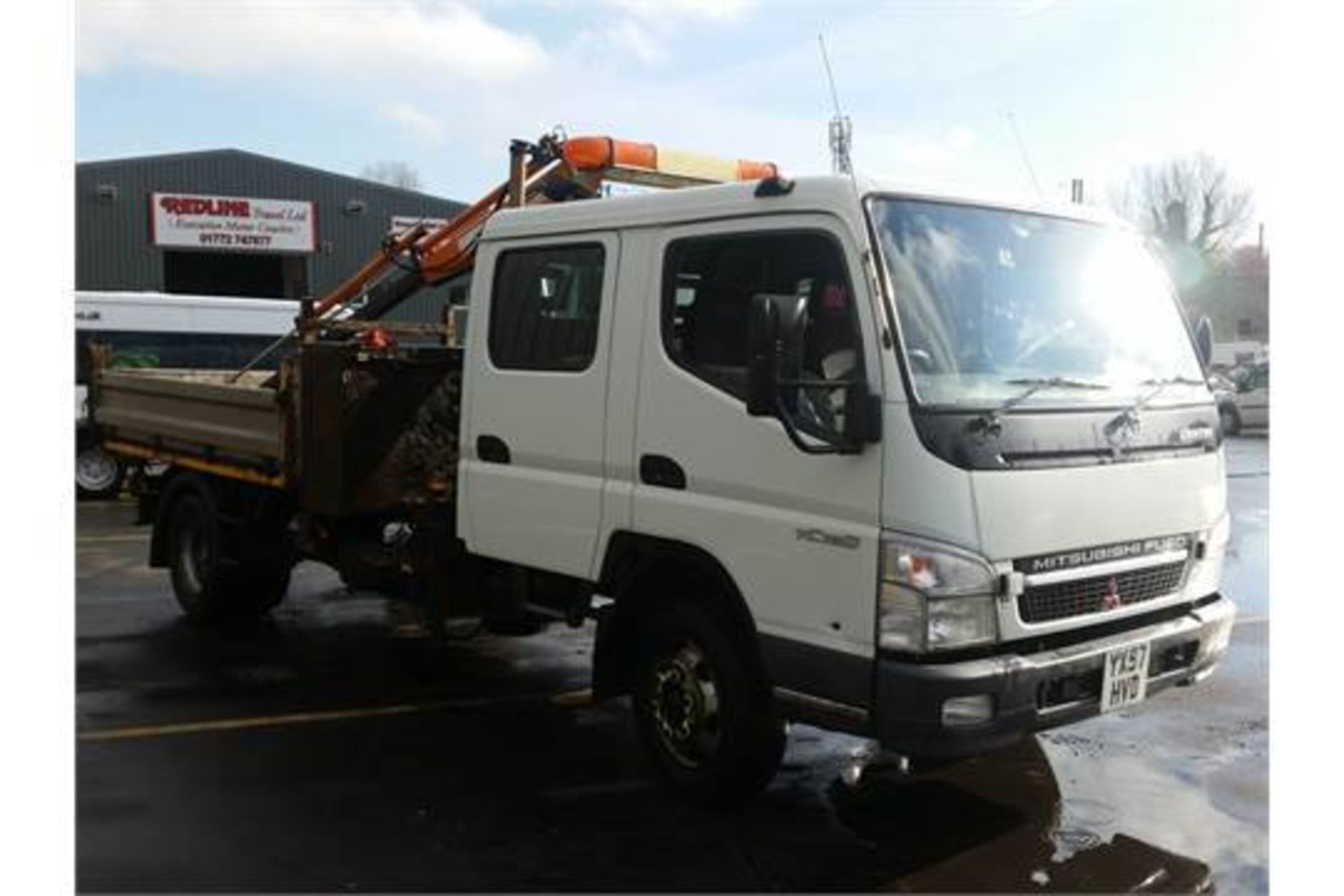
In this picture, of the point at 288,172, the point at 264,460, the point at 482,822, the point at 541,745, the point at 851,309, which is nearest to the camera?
the point at 851,309

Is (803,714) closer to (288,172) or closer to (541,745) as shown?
(541,745)

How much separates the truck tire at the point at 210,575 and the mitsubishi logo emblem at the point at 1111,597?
16.6 ft

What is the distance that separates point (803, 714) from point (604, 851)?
88 centimetres

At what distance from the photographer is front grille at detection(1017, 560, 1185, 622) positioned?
13.4 ft

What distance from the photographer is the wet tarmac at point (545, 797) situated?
4164mm

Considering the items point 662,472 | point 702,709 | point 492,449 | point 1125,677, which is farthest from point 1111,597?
point 492,449

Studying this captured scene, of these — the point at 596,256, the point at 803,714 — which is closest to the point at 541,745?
the point at 803,714

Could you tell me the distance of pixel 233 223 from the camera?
84.3 ft

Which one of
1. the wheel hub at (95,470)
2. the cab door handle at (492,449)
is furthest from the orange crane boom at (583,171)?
the wheel hub at (95,470)

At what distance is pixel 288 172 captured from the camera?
26.5 m

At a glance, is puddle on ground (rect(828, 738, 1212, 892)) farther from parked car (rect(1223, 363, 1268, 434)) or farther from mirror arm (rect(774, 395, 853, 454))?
parked car (rect(1223, 363, 1268, 434))

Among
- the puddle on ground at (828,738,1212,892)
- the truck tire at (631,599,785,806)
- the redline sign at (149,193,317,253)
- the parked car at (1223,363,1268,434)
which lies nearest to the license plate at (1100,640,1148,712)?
the puddle on ground at (828,738,1212,892)

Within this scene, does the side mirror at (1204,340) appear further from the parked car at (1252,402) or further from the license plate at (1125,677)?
the parked car at (1252,402)

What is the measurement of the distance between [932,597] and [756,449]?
85 cm
